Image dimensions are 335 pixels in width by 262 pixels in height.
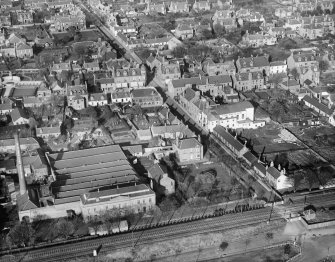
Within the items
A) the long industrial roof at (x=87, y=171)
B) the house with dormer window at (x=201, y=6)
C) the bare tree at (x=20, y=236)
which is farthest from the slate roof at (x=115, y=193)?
the house with dormer window at (x=201, y=6)

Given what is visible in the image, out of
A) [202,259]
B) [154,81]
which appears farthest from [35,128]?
[202,259]

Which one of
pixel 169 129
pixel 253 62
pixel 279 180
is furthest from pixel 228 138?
pixel 253 62

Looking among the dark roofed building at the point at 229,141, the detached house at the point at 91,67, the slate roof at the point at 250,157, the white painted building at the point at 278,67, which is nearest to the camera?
the slate roof at the point at 250,157

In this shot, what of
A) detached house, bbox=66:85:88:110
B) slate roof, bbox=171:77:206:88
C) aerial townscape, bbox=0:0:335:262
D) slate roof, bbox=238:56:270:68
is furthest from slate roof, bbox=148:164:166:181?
slate roof, bbox=238:56:270:68

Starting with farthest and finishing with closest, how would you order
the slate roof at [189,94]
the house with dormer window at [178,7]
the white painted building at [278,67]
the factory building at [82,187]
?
the house with dormer window at [178,7] → the white painted building at [278,67] → the slate roof at [189,94] → the factory building at [82,187]

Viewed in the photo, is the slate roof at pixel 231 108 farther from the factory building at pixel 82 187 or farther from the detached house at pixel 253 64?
the detached house at pixel 253 64

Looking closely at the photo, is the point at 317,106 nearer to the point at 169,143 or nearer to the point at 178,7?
the point at 169,143

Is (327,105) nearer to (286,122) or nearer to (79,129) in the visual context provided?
(286,122)
